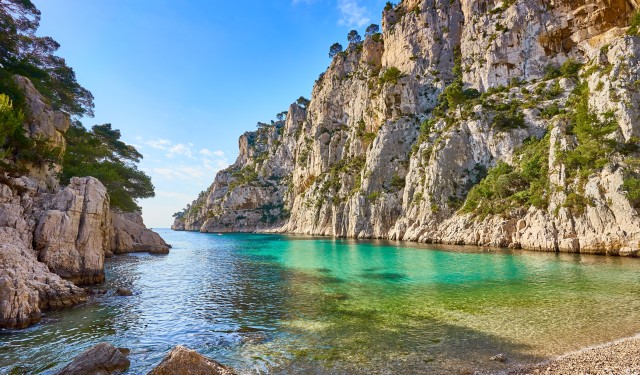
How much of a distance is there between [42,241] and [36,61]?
29.4 metres

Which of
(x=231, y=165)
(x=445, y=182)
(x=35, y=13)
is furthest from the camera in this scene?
(x=231, y=165)

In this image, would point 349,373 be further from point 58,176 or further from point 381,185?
point 381,185

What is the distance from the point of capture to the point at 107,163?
1909 inches

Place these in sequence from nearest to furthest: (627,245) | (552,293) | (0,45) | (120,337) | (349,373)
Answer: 1. (349,373)
2. (120,337)
3. (552,293)
4. (627,245)
5. (0,45)

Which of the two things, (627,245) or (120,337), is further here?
(627,245)

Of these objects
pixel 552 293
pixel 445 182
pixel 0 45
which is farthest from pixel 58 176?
pixel 445 182

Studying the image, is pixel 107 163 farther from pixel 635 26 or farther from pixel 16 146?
pixel 635 26

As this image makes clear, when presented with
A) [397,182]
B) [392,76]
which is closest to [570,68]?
[397,182]

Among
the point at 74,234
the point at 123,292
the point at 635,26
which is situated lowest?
the point at 123,292

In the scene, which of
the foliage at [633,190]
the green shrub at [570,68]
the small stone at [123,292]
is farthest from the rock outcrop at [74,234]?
the green shrub at [570,68]

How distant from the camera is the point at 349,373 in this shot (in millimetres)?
9266

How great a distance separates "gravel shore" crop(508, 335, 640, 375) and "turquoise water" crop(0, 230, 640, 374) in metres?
0.65

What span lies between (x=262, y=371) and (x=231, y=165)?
187 metres

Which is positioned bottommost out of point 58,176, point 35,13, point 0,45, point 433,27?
point 58,176
